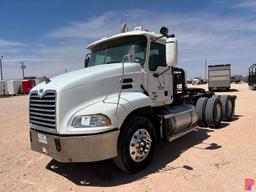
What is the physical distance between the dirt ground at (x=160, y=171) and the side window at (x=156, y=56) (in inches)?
82.7

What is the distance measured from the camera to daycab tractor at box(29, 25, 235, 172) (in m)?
3.69

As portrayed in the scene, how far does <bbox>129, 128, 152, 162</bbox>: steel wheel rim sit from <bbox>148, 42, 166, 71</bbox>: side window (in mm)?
1517

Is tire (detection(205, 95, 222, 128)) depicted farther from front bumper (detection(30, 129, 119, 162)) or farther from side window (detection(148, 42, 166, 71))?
front bumper (detection(30, 129, 119, 162))

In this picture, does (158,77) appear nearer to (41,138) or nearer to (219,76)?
(41,138)

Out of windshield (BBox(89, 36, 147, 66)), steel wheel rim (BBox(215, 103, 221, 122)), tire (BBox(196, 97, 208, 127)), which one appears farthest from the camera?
steel wheel rim (BBox(215, 103, 221, 122))

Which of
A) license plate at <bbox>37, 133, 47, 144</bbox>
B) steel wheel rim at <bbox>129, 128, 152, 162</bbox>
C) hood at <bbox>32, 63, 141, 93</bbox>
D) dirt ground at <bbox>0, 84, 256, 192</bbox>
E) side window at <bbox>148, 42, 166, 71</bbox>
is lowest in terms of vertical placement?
dirt ground at <bbox>0, 84, 256, 192</bbox>

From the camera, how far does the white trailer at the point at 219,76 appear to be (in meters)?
25.9

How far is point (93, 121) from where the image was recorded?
12.0 ft

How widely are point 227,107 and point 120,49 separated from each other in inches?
227

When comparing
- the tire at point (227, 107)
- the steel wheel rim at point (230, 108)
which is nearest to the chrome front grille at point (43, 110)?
the tire at point (227, 107)

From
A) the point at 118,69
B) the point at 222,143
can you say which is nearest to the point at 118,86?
the point at 118,69

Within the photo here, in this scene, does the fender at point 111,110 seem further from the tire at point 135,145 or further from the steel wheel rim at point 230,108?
the steel wheel rim at point 230,108

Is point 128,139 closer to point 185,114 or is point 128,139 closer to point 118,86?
point 118,86

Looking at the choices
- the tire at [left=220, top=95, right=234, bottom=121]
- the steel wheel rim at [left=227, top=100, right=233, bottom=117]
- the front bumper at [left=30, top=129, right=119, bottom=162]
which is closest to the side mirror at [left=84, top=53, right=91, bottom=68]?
the front bumper at [left=30, top=129, right=119, bottom=162]
